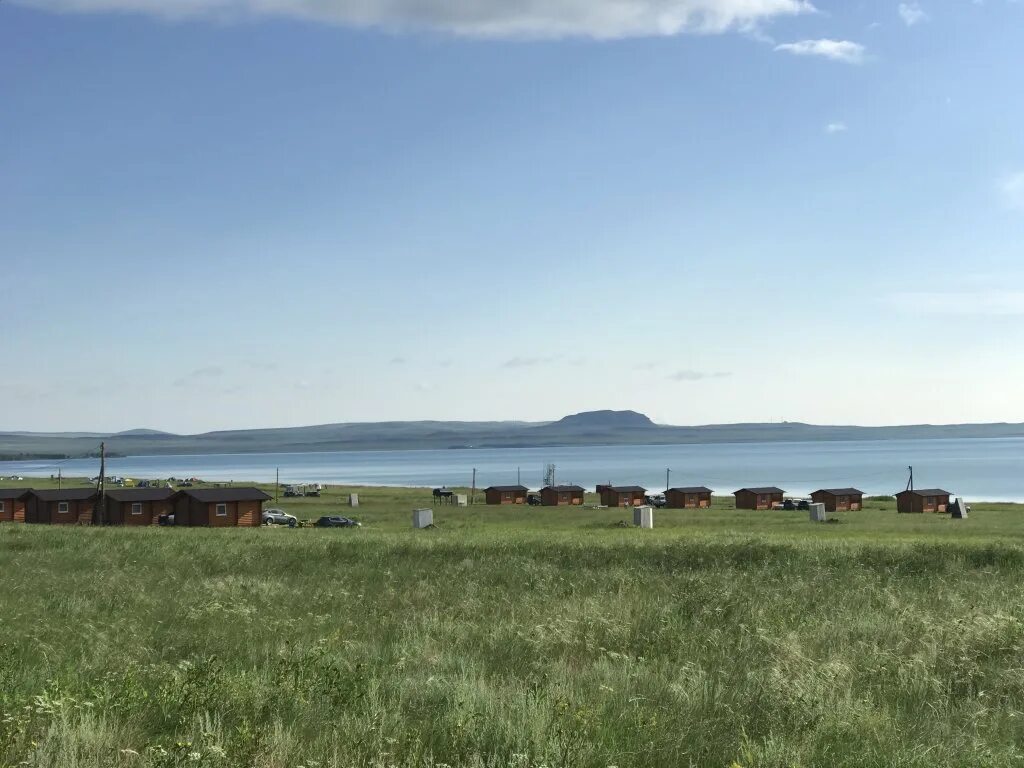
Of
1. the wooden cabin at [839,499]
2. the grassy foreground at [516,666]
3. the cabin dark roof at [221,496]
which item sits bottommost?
the wooden cabin at [839,499]

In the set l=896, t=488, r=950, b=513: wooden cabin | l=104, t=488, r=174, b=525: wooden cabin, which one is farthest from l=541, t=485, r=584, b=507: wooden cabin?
l=104, t=488, r=174, b=525: wooden cabin

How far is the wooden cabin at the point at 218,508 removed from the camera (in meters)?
69.6

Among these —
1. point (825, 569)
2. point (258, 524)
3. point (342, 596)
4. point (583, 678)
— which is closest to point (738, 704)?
point (583, 678)

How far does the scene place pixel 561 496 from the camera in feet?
337

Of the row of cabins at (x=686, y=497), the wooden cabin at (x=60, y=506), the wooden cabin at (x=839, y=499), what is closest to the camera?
the wooden cabin at (x=60, y=506)

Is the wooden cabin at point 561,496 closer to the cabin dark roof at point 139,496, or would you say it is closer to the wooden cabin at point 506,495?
the wooden cabin at point 506,495

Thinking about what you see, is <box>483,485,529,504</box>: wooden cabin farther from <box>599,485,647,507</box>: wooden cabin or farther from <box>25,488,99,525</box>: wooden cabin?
<box>25,488,99,525</box>: wooden cabin

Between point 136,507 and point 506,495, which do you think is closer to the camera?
point 136,507

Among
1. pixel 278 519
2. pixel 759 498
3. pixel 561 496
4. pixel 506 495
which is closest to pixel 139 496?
pixel 278 519

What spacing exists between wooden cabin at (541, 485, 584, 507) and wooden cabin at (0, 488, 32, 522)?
185 feet

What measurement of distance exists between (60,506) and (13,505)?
193 inches

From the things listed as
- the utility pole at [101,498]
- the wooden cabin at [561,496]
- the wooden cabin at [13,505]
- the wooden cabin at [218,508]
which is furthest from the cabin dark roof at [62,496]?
the wooden cabin at [561,496]

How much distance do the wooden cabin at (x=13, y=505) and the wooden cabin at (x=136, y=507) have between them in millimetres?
9376

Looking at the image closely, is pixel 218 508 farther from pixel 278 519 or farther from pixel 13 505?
pixel 13 505
